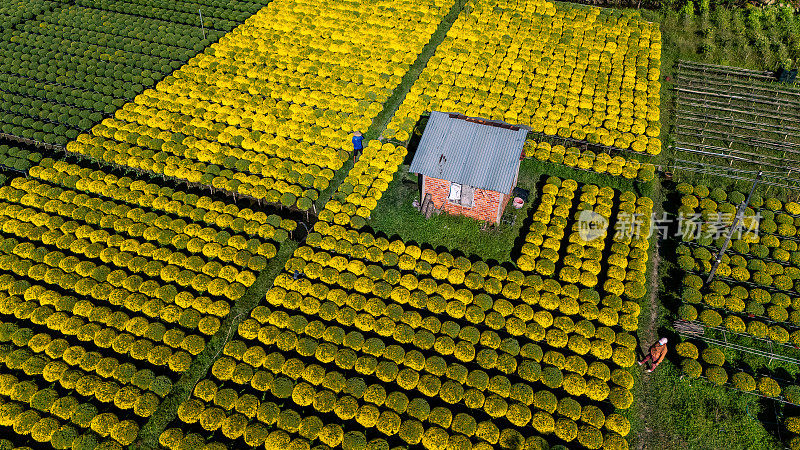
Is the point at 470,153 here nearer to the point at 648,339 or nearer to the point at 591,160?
the point at 591,160

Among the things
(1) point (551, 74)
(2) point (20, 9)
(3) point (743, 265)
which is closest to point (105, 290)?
(3) point (743, 265)

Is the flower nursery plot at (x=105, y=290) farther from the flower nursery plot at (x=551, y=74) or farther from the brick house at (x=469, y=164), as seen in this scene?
the flower nursery plot at (x=551, y=74)

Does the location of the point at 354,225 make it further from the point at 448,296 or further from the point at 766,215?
the point at 766,215

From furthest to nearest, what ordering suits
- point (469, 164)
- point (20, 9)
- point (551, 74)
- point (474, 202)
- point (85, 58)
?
point (20, 9), point (85, 58), point (551, 74), point (474, 202), point (469, 164)

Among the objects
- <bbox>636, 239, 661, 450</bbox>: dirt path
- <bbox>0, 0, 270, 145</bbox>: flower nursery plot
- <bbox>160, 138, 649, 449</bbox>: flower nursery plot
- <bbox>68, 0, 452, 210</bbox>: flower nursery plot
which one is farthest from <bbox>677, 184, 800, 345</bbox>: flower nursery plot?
<bbox>0, 0, 270, 145</bbox>: flower nursery plot

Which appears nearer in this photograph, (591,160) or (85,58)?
(591,160)

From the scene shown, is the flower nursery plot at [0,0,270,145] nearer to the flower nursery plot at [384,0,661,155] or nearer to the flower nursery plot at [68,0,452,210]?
the flower nursery plot at [68,0,452,210]
